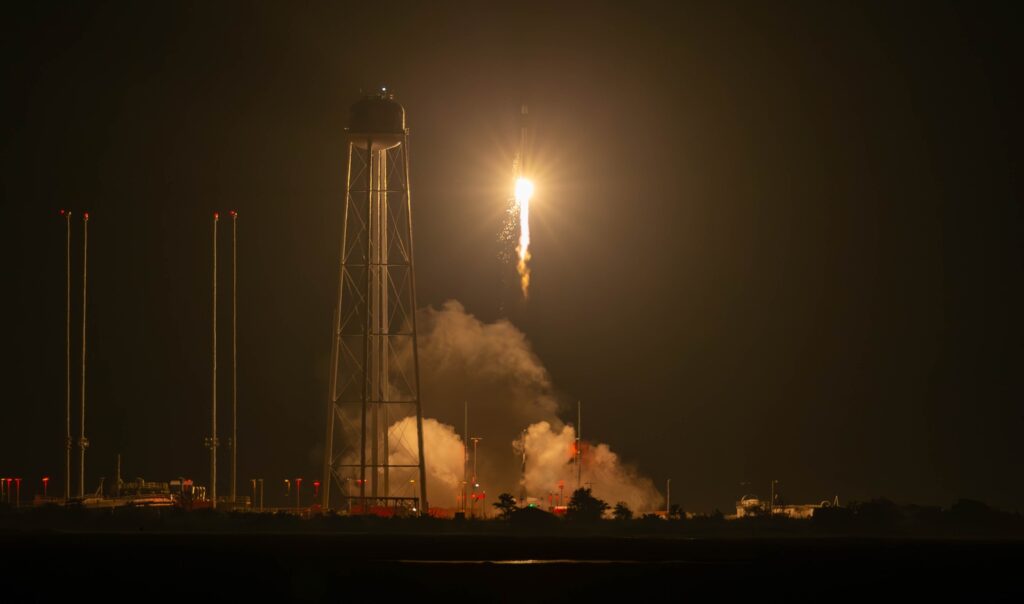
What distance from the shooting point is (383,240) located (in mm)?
104500

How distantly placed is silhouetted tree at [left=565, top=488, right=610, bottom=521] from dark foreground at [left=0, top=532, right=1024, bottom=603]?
48.9ft

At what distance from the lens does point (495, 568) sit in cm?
6347

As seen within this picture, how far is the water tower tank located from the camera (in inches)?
3976

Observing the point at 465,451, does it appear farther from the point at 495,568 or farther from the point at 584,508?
the point at 495,568

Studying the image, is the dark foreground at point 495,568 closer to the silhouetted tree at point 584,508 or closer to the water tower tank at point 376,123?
the silhouetted tree at point 584,508

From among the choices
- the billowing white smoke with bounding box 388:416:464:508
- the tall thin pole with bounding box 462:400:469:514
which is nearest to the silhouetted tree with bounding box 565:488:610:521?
the tall thin pole with bounding box 462:400:469:514

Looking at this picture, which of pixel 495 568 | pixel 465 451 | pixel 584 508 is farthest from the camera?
pixel 465 451

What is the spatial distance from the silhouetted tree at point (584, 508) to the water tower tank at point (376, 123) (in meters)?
22.0

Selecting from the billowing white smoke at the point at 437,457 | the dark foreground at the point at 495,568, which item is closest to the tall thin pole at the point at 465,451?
the billowing white smoke at the point at 437,457

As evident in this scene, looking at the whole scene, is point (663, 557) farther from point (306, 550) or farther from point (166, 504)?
point (166, 504)

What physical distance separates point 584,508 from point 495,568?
115 ft

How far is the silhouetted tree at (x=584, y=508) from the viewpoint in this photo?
9719 centimetres

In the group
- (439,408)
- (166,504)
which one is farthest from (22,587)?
(439,408)

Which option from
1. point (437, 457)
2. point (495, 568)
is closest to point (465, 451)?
point (437, 457)
